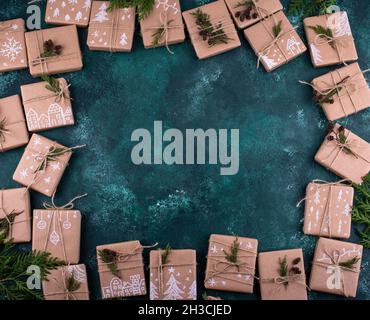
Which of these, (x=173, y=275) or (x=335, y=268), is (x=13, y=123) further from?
(x=335, y=268)

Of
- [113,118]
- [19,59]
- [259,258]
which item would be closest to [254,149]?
[259,258]

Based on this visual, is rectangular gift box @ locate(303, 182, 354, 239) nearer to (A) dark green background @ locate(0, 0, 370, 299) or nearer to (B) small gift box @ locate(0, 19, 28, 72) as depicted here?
(A) dark green background @ locate(0, 0, 370, 299)

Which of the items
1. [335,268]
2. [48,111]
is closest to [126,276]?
[48,111]

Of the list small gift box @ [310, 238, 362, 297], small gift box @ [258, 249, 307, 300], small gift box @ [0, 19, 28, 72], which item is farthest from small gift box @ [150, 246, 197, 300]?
small gift box @ [0, 19, 28, 72]

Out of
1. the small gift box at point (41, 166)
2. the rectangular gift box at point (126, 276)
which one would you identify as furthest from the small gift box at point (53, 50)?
the rectangular gift box at point (126, 276)

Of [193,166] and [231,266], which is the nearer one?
[231,266]

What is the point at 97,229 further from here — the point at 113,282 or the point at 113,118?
the point at 113,118
